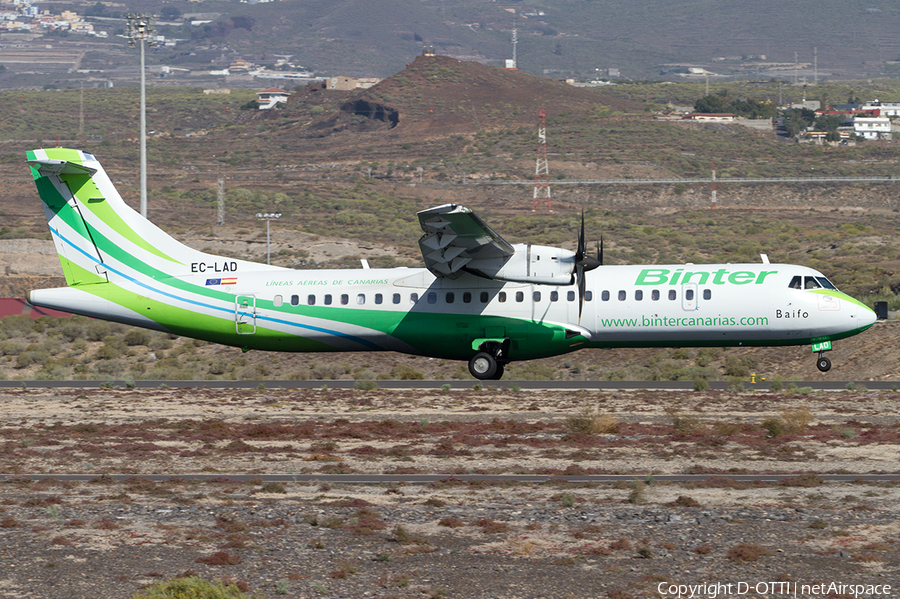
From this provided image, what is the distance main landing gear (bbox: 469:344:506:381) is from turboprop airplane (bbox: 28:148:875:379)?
1.7 inches

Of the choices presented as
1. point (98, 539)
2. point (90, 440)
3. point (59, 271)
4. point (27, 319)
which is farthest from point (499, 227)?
point (98, 539)

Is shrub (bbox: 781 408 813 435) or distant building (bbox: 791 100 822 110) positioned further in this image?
distant building (bbox: 791 100 822 110)

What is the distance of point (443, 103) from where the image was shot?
170625 millimetres

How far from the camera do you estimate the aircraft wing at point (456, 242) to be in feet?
88.1

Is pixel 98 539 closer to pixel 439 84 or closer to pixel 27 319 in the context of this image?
pixel 27 319

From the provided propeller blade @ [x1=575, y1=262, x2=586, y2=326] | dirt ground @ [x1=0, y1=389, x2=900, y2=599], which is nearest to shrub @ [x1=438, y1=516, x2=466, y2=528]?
dirt ground @ [x1=0, y1=389, x2=900, y2=599]

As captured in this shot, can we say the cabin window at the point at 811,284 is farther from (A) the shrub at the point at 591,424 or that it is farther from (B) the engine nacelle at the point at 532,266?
(A) the shrub at the point at 591,424

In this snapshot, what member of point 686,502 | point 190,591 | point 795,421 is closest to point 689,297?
point 795,421

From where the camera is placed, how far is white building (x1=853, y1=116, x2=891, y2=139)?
161 m

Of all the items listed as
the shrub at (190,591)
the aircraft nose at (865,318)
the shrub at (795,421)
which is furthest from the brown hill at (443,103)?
the shrub at (190,591)

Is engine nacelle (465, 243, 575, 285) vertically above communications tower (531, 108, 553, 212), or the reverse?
communications tower (531, 108, 553, 212)

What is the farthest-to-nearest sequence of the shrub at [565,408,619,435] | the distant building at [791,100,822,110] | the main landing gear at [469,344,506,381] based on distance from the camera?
the distant building at [791,100,822,110], the main landing gear at [469,344,506,381], the shrub at [565,408,619,435]

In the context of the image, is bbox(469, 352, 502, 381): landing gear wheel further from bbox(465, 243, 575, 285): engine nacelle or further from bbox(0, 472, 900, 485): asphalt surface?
bbox(0, 472, 900, 485): asphalt surface

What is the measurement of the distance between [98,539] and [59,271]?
5920cm
